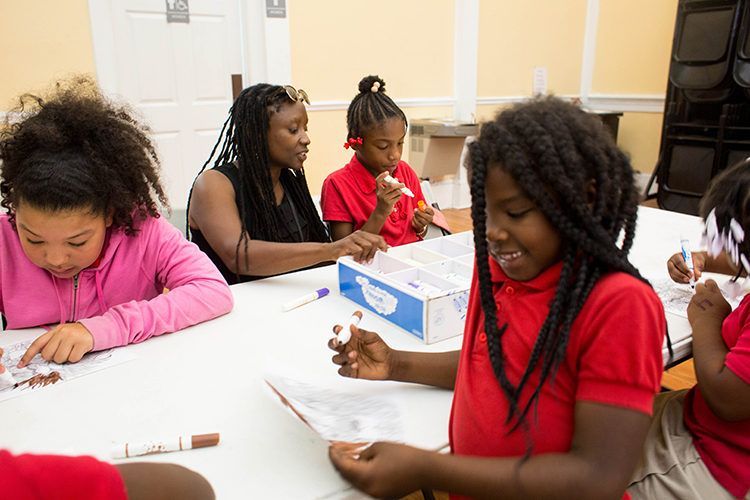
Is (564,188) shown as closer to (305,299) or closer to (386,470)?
(386,470)

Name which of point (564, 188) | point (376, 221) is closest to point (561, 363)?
point (564, 188)

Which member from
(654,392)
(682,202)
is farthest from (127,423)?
(682,202)

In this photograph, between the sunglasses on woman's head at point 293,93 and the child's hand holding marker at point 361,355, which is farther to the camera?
the sunglasses on woman's head at point 293,93

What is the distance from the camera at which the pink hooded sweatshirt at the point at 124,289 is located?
1.12 meters

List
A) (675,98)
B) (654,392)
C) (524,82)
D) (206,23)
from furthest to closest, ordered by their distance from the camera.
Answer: (524,82)
(675,98)
(206,23)
(654,392)

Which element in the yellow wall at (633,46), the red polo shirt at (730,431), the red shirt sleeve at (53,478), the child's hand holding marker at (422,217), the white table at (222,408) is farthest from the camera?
the yellow wall at (633,46)

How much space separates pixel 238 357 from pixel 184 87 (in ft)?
9.91

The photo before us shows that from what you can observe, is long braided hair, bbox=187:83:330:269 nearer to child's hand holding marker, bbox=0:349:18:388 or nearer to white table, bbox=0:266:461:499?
white table, bbox=0:266:461:499

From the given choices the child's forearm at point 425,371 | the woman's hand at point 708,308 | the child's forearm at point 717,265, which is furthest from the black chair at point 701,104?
the child's forearm at point 425,371

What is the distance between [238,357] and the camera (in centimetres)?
105

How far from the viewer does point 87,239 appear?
3.68 ft

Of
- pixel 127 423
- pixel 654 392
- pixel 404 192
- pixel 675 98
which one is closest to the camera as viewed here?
pixel 654 392

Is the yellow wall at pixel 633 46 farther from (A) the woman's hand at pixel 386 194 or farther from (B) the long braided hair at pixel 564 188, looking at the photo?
(B) the long braided hair at pixel 564 188

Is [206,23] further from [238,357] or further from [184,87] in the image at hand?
[238,357]
